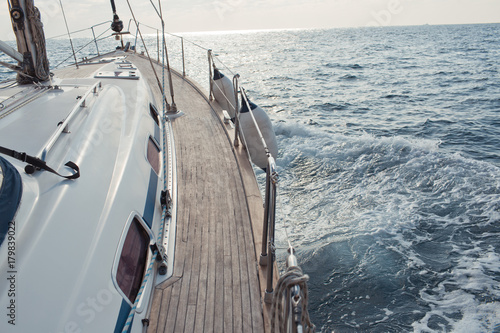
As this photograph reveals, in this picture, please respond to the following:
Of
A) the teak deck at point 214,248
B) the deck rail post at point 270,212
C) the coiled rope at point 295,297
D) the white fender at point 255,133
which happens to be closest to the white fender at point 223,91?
the white fender at point 255,133

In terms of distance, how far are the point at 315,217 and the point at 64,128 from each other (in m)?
4.15

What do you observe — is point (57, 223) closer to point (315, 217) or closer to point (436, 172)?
point (315, 217)

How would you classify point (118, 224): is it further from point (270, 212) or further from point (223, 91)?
point (223, 91)

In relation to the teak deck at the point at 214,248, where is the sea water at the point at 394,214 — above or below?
below

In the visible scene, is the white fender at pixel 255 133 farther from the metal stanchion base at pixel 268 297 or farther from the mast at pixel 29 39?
the metal stanchion base at pixel 268 297

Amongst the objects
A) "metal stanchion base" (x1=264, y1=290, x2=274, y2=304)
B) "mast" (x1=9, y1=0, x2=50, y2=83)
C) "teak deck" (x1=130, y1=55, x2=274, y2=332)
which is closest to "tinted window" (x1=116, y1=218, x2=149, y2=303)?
"teak deck" (x1=130, y1=55, x2=274, y2=332)

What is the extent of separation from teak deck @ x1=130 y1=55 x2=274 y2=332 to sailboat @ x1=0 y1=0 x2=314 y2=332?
0.01 metres

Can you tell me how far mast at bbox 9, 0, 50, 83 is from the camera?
389 centimetres

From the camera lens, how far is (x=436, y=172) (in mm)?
7035

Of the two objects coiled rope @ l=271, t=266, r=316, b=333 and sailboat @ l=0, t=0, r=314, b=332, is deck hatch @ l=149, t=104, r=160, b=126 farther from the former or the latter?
coiled rope @ l=271, t=266, r=316, b=333

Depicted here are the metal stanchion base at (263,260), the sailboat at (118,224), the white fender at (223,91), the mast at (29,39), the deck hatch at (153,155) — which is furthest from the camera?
the white fender at (223,91)

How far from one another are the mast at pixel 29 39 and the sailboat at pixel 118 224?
12 mm

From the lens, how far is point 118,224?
2.32 m

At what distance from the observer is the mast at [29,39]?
3890mm
